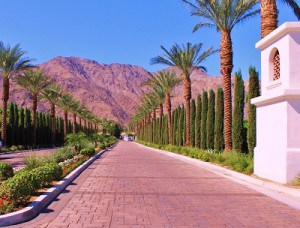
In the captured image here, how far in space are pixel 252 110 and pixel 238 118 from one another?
481 centimetres

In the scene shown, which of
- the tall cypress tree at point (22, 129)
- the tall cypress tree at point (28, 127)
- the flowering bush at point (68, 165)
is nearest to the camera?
the flowering bush at point (68, 165)

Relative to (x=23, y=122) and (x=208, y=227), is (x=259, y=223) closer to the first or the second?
(x=208, y=227)

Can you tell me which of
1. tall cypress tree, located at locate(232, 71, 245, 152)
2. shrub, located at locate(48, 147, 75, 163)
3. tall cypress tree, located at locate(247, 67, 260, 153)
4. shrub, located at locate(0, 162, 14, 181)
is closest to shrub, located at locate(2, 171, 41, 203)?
shrub, located at locate(0, 162, 14, 181)

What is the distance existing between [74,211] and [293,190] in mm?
6416

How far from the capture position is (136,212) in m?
9.08

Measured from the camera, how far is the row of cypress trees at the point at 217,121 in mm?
24623

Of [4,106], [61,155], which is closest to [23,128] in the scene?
[4,106]

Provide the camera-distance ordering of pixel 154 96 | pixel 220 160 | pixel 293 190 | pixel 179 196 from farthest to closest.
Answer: pixel 154 96 < pixel 220 160 < pixel 293 190 < pixel 179 196

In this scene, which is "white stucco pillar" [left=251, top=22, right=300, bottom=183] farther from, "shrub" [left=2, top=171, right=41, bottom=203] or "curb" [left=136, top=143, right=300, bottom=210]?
"shrub" [left=2, top=171, right=41, bottom=203]

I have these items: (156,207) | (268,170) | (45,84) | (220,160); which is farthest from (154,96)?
(156,207)

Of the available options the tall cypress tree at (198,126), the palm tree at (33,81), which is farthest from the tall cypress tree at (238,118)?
the palm tree at (33,81)

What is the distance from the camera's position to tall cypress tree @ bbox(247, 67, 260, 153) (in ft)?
78.0

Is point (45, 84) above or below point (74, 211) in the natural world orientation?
above

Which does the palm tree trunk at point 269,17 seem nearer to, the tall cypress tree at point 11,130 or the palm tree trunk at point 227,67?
the palm tree trunk at point 227,67
